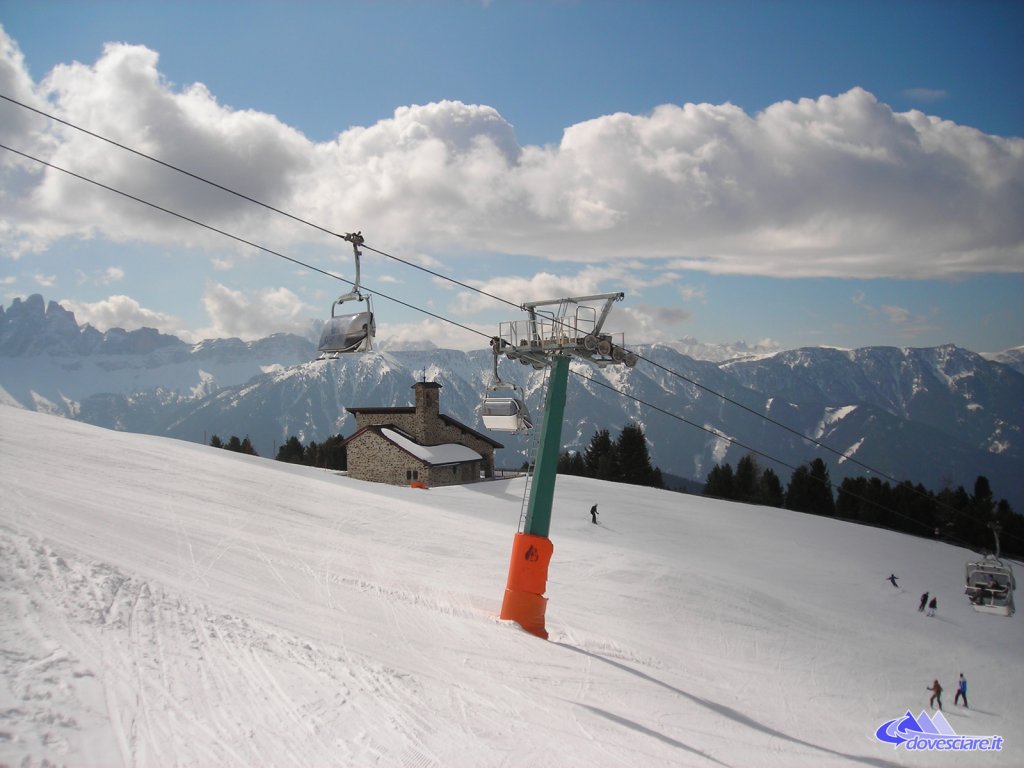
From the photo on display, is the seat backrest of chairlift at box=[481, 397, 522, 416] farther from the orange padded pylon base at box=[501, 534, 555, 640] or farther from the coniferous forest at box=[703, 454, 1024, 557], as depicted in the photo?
the coniferous forest at box=[703, 454, 1024, 557]

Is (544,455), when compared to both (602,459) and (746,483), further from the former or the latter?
(746,483)

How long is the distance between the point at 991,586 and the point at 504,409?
2340cm

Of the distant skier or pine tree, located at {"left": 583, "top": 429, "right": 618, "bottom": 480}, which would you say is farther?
pine tree, located at {"left": 583, "top": 429, "right": 618, "bottom": 480}

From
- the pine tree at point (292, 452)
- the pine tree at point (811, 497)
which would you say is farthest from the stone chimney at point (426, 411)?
the pine tree at point (292, 452)

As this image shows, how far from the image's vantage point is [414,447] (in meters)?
49.9

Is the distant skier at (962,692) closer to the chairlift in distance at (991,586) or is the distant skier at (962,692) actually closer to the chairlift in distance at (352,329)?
the chairlift in distance at (991,586)

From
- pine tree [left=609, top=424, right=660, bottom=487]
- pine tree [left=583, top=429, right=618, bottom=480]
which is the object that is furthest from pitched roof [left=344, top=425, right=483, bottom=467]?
pine tree [left=583, top=429, right=618, bottom=480]

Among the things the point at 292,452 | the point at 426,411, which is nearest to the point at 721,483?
the point at 426,411

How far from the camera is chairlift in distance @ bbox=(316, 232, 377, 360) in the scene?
582 inches

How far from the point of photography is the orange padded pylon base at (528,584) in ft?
57.3

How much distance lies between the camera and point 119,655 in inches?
404

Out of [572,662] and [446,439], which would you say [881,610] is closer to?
[572,662]

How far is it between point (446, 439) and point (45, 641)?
4460 centimetres

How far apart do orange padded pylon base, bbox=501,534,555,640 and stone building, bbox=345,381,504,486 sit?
30.6m
